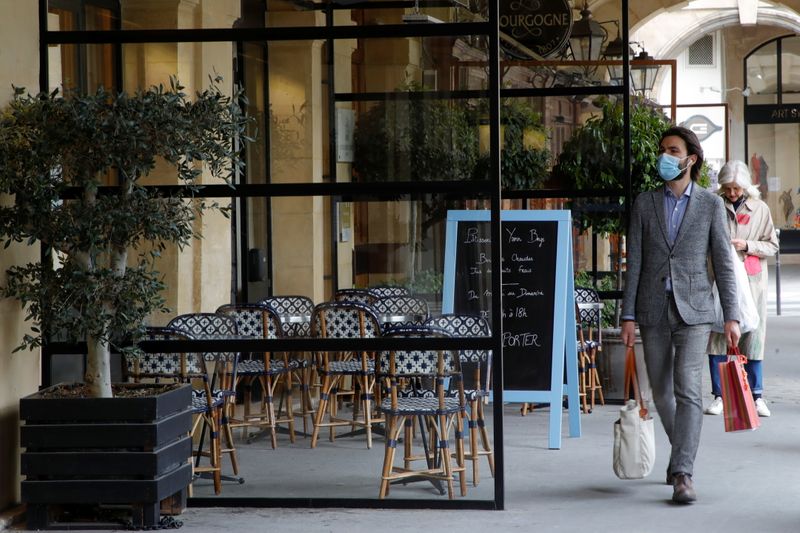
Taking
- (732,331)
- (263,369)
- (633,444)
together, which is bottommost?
(633,444)

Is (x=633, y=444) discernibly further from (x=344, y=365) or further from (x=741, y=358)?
(x=344, y=365)

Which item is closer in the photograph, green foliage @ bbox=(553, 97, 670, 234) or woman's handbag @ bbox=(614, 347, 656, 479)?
woman's handbag @ bbox=(614, 347, 656, 479)

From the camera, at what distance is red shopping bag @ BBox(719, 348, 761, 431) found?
239 inches

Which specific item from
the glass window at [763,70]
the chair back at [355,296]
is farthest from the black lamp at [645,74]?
the glass window at [763,70]

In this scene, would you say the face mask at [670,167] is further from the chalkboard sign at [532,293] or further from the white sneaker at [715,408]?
the white sneaker at [715,408]

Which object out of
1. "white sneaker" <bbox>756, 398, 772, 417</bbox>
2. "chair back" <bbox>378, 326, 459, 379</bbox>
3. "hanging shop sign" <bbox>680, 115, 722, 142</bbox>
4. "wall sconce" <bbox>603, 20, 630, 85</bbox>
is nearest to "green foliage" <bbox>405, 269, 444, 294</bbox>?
"chair back" <bbox>378, 326, 459, 379</bbox>

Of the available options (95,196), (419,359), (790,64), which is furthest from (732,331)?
(790,64)

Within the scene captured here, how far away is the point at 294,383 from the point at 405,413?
1831 millimetres

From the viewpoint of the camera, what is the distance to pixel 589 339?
9.60 m

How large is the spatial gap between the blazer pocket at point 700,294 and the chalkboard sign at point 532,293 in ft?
6.07

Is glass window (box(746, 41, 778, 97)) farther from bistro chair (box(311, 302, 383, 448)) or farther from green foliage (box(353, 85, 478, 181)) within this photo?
green foliage (box(353, 85, 478, 181))

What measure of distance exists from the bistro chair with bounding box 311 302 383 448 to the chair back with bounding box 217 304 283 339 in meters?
0.21

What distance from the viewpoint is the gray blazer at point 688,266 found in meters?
6.18

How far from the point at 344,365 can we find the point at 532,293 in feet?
4.19
